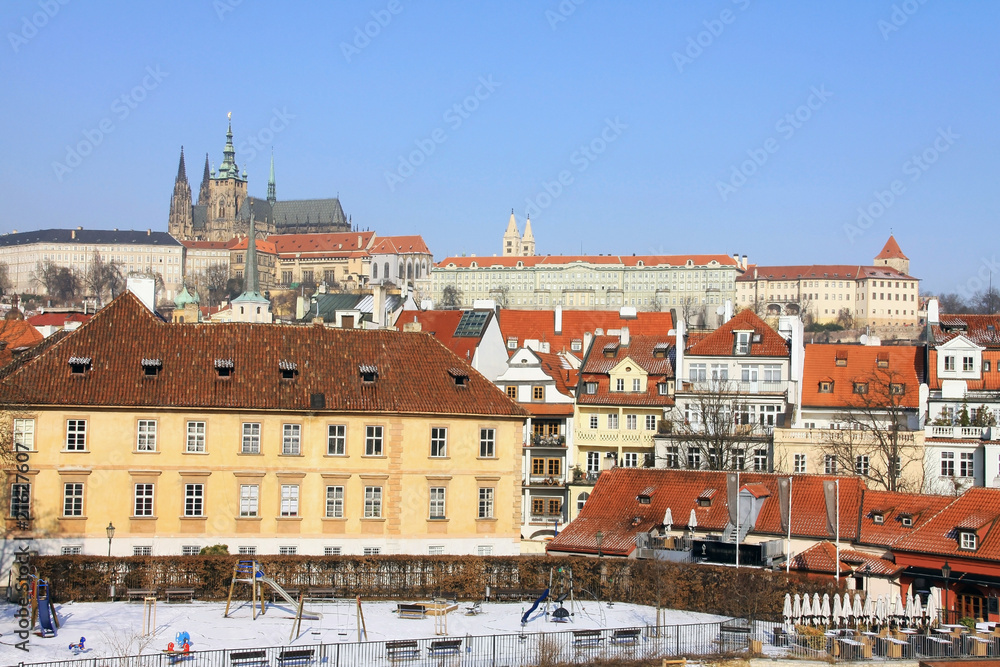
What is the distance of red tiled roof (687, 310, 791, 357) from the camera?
56.7 meters

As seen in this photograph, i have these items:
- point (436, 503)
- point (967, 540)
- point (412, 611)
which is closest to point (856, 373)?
point (967, 540)

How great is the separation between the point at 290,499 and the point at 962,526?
68.3 feet

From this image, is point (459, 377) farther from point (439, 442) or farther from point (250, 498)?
point (250, 498)

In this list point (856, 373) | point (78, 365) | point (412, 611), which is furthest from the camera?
point (856, 373)

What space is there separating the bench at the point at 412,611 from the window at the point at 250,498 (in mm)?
11483

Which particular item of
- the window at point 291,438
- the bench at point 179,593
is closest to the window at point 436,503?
the window at point 291,438

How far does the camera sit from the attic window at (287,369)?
1681 inches

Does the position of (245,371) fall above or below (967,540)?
above

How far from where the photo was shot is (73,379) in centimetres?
4106

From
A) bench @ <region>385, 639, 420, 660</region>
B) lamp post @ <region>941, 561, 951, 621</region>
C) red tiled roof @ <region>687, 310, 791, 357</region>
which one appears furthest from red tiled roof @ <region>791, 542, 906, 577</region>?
red tiled roof @ <region>687, 310, 791, 357</region>

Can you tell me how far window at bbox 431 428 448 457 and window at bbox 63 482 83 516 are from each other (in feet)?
37.6

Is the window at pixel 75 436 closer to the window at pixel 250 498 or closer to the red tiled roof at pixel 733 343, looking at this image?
the window at pixel 250 498

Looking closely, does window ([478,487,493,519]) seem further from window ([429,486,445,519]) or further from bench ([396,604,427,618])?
Answer: bench ([396,604,427,618])

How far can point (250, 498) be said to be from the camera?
41.4 meters
